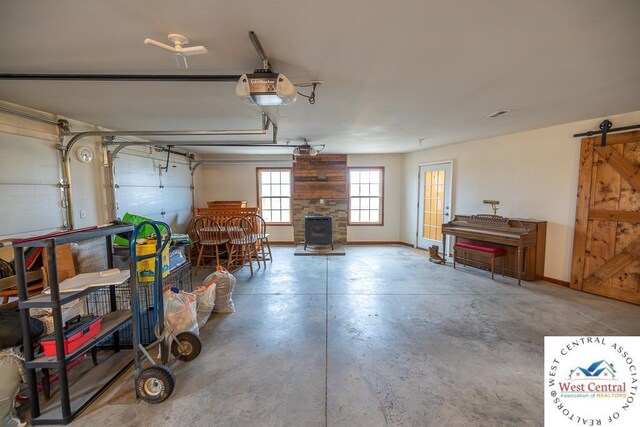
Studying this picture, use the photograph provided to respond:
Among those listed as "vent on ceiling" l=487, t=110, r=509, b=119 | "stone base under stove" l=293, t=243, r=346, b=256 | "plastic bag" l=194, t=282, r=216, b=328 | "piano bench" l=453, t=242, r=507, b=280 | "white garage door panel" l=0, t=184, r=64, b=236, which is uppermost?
"vent on ceiling" l=487, t=110, r=509, b=119

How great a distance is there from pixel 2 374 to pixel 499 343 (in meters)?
3.63

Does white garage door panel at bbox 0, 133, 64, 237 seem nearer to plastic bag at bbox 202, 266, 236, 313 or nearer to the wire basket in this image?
the wire basket

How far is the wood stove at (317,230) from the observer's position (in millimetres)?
6164

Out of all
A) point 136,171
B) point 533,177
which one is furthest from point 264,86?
point 533,177

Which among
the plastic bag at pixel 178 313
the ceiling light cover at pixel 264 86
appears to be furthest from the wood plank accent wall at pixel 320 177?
the ceiling light cover at pixel 264 86

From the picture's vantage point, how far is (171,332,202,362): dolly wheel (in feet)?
7.36

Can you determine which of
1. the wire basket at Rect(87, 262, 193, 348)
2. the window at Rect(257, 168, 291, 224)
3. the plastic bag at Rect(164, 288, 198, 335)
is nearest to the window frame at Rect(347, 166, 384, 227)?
the window at Rect(257, 168, 291, 224)

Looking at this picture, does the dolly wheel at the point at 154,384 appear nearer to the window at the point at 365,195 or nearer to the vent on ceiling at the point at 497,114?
the vent on ceiling at the point at 497,114

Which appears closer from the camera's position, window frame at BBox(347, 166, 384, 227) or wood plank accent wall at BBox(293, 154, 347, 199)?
wood plank accent wall at BBox(293, 154, 347, 199)

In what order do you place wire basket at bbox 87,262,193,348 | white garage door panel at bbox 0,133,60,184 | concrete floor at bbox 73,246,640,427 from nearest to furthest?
1. concrete floor at bbox 73,246,640,427
2. wire basket at bbox 87,262,193,348
3. white garage door panel at bbox 0,133,60,184

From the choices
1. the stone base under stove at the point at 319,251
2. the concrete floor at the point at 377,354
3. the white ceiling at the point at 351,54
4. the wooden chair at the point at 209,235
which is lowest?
the concrete floor at the point at 377,354

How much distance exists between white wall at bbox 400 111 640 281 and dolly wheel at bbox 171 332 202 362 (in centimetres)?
490

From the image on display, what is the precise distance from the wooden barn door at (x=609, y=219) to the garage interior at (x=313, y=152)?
0.02 metres

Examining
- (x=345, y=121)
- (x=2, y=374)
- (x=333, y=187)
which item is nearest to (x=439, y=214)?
(x=333, y=187)
